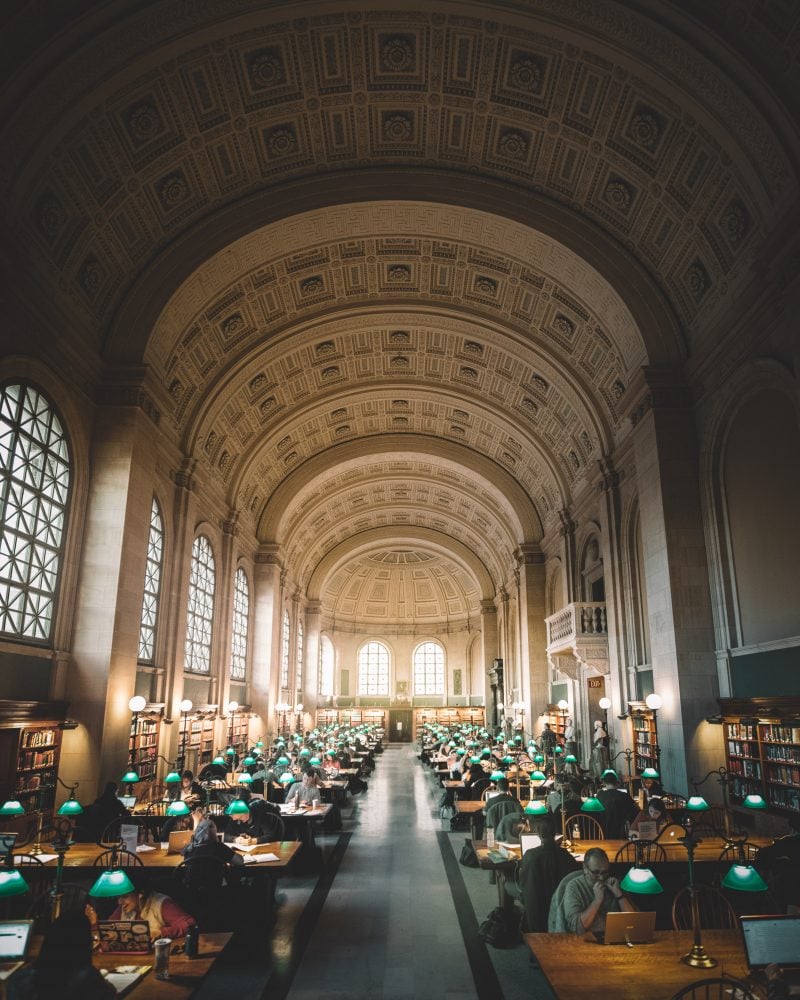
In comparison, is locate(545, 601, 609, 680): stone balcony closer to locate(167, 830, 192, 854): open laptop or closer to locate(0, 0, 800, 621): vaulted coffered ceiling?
locate(0, 0, 800, 621): vaulted coffered ceiling

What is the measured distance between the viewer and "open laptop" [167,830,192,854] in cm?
933

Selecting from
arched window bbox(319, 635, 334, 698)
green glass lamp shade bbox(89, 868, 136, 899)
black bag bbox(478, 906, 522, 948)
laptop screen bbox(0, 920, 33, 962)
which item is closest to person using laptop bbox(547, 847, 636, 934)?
black bag bbox(478, 906, 522, 948)

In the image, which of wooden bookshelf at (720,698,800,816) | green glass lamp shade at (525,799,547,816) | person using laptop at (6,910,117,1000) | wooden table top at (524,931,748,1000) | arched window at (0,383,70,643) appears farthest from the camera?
arched window at (0,383,70,643)

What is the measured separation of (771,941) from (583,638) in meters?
16.2

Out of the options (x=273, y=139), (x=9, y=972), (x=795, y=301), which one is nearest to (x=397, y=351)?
(x=273, y=139)

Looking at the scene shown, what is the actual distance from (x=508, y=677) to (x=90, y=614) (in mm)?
27240

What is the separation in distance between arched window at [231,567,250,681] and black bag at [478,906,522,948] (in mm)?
19300

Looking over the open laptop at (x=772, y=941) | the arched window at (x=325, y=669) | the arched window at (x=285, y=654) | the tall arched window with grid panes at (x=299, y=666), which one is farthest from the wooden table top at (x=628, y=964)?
the arched window at (x=325, y=669)

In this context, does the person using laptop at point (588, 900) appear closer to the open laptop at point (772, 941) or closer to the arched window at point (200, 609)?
the open laptop at point (772, 941)

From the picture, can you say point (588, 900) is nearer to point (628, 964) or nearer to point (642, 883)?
point (628, 964)

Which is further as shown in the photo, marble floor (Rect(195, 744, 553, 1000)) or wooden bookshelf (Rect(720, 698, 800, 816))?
wooden bookshelf (Rect(720, 698, 800, 816))

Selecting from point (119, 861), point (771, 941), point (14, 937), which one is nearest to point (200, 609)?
point (119, 861)

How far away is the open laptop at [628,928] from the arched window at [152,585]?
14.5 m

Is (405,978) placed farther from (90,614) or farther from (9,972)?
(90,614)
